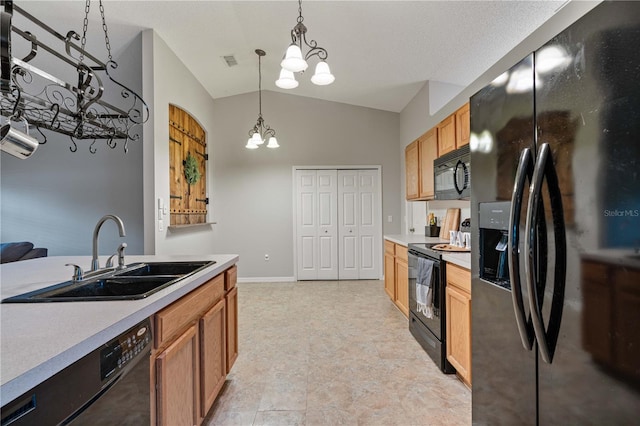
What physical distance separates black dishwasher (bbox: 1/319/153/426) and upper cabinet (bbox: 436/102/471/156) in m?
2.80

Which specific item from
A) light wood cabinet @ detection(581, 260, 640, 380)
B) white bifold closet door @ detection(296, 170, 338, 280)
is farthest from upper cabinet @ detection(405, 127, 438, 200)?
light wood cabinet @ detection(581, 260, 640, 380)

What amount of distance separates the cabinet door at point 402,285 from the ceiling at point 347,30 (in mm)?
2373

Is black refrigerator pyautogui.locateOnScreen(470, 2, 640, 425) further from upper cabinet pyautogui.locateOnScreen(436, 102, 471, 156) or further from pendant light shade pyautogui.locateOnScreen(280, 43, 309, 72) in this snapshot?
upper cabinet pyautogui.locateOnScreen(436, 102, 471, 156)

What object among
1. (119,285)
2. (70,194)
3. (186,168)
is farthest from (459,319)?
(70,194)

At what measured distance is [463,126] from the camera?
2830 millimetres

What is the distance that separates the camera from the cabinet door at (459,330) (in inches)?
79.7

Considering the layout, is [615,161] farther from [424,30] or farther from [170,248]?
[170,248]

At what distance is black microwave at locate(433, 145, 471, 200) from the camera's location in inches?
108

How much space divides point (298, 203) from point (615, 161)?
504 cm

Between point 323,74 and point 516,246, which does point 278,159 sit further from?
point 516,246

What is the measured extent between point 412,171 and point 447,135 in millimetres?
1320

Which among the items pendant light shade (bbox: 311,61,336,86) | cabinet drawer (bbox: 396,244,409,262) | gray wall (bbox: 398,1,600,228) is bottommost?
cabinet drawer (bbox: 396,244,409,262)

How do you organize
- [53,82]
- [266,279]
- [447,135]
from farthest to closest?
[266,279]
[447,135]
[53,82]

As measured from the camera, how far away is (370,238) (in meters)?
5.75
